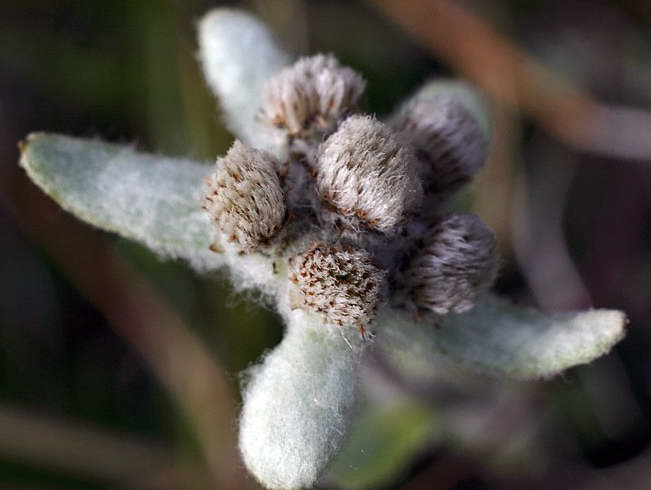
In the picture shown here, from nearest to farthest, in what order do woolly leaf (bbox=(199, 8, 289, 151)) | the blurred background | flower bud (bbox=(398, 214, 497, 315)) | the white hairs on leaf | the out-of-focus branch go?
the white hairs on leaf
flower bud (bbox=(398, 214, 497, 315))
woolly leaf (bbox=(199, 8, 289, 151))
the blurred background
the out-of-focus branch

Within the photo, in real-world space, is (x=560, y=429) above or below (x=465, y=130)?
below

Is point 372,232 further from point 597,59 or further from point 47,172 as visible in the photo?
point 597,59

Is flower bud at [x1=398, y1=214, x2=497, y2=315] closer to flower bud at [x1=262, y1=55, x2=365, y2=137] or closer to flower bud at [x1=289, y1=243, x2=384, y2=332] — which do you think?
flower bud at [x1=289, y1=243, x2=384, y2=332]

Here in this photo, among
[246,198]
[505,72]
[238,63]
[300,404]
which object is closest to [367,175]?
[246,198]

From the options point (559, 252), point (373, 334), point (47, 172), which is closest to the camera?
point (373, 334)

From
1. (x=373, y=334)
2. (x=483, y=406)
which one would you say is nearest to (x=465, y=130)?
(x=373, y=334)

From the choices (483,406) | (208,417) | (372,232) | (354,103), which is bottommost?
(208,417)

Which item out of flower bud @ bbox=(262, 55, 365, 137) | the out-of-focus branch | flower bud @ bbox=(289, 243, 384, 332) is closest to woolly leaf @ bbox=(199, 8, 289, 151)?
flower bud @ bbox=(262, 55, 365, 137)

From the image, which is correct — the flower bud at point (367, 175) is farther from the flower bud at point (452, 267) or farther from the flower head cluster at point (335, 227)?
the flower bud at point (452, 267)
